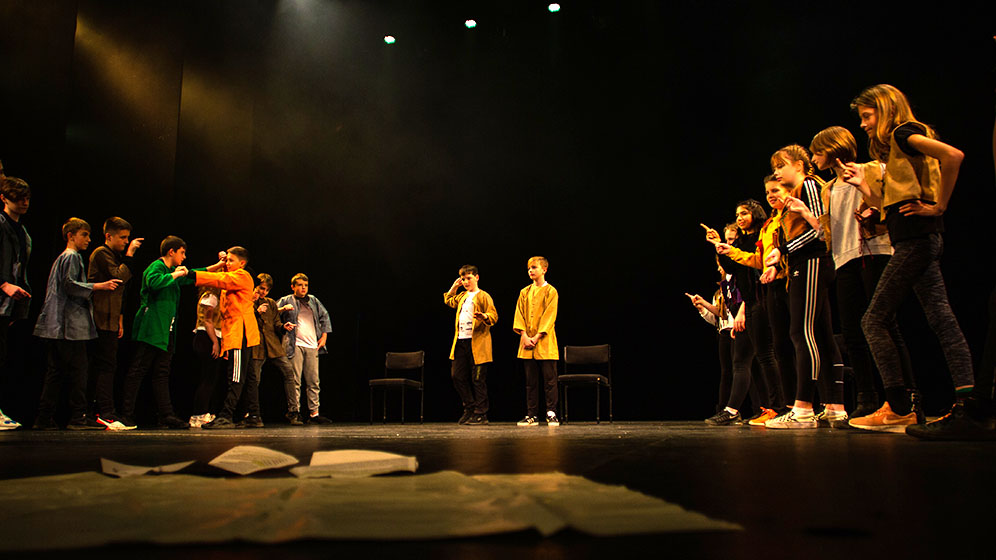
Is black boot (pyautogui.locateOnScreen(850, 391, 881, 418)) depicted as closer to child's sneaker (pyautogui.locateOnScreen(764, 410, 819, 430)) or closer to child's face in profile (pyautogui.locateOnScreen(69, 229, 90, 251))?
child's sneaker (pyautogui.locateOnScreen(764, 410, 819, 430))

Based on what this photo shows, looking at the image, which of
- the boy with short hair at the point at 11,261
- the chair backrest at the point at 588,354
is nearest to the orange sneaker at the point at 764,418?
the chair backrest at the point at 588,354

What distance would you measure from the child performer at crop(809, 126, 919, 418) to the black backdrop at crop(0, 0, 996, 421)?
10.2 feet

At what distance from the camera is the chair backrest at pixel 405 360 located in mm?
6215

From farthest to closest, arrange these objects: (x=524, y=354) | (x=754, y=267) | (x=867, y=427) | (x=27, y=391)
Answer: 1. (x=524, y=354)
2. (x=27, y=391)
3. (x=754, y=267)
4. (x=867, y=427)

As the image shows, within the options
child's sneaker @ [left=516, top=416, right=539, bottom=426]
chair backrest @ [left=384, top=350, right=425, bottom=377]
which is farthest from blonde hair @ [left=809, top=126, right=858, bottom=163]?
chair backrest @ [left=384, top=350, right=425, bottom=377]

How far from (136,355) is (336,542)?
421cm

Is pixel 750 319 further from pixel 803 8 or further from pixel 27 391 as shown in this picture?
pixel 27 391

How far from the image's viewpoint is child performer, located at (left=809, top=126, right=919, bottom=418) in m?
2.51

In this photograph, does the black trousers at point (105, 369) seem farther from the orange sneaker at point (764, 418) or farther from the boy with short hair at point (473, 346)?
the orange sneaker at point (764, 418)

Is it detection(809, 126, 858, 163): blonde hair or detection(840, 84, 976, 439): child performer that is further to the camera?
detection(809, 126, 858, 163): blonde hair

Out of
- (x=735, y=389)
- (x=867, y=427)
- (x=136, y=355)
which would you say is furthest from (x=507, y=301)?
(x=867, y=427)

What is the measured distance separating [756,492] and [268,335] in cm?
481

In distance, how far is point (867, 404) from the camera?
2535 mm

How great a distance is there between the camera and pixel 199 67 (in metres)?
5.60
